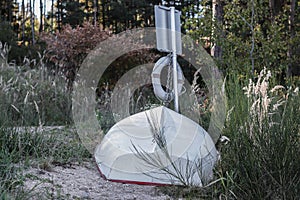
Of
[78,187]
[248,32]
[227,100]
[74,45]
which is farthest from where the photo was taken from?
[74,45]

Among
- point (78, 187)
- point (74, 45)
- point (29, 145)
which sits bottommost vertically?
point (78, 187)

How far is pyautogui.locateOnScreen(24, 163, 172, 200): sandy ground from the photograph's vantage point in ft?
9.25

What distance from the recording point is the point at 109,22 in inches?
824

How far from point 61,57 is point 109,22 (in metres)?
11.6

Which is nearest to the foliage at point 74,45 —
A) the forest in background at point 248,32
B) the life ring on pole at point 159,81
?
the forest in background at point 248,32

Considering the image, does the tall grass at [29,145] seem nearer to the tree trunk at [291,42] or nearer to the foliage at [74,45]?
the foliage at [74,45]

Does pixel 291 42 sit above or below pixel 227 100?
above

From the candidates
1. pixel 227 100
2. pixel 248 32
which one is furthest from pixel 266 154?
pixel 248 32

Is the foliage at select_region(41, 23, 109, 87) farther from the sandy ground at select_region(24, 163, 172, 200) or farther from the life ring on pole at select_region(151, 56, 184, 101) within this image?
the sandy ground at select_region(24, 163, 172, 200)

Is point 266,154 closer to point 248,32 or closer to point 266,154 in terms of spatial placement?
point 266,154

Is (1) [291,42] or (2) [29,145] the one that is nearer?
(2) [29,145]

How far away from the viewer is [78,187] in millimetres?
3096

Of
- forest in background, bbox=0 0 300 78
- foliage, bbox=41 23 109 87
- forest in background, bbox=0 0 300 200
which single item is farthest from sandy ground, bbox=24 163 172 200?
foliage, bbox=41 23 109 87

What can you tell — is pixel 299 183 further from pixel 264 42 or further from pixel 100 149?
pixel 264 42
